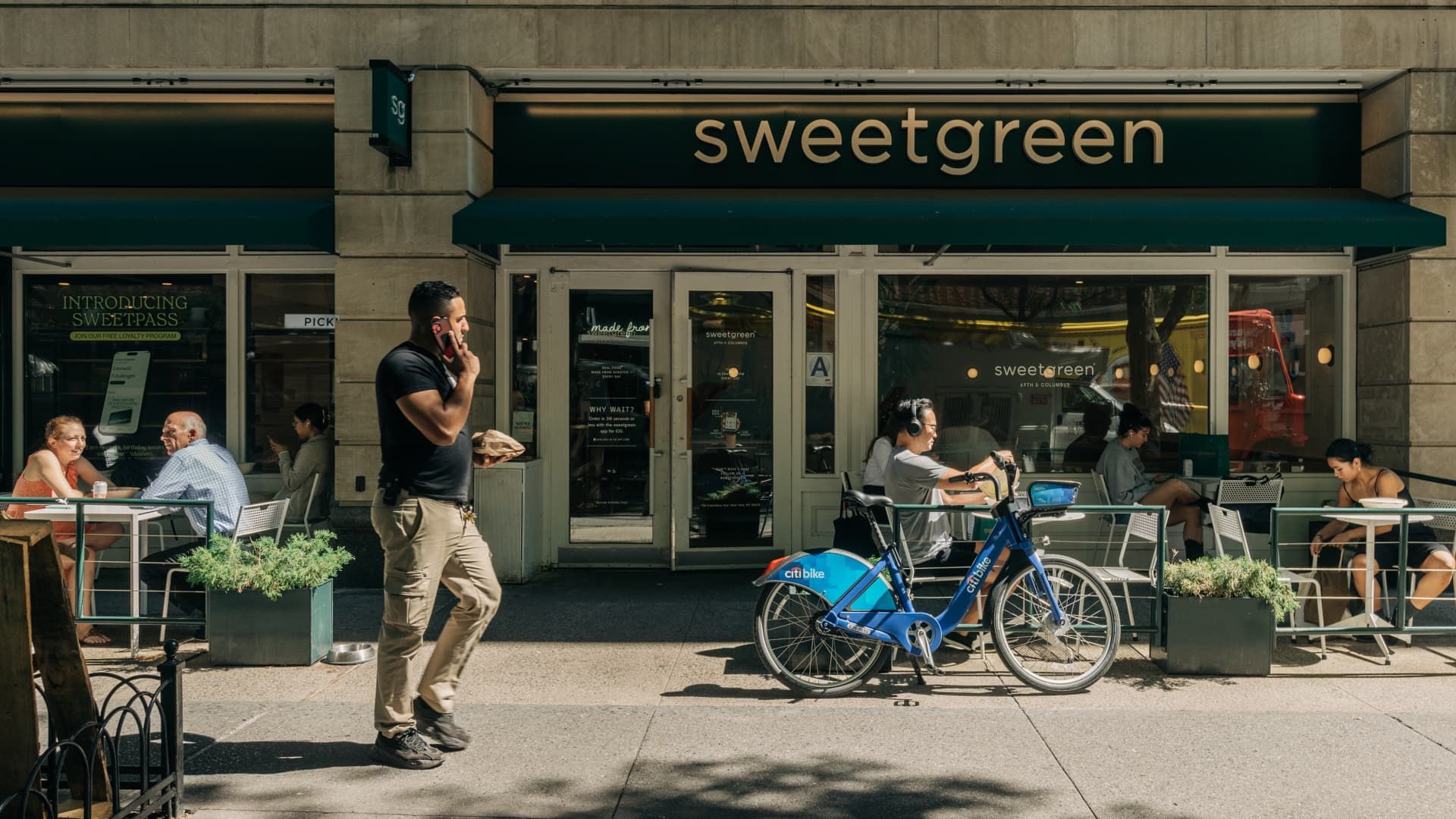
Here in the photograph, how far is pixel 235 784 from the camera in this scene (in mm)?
4664

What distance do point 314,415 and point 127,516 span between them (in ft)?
7.90

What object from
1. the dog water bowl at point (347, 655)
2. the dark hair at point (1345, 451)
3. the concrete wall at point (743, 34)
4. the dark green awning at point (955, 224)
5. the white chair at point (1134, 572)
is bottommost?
the dog water bowl at point (347, 655)

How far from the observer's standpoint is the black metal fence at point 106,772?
3523mm

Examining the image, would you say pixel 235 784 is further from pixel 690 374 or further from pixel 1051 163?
pixel 1051 163

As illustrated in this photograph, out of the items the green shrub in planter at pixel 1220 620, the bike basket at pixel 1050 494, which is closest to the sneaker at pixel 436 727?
the bike basket at pixel 1050 494

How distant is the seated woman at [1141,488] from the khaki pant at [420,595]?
5.75 m

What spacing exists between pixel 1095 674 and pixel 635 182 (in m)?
5.54

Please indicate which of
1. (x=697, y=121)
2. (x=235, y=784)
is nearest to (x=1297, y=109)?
(x=697, y=121)

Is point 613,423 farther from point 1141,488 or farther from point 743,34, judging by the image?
point 1141,488

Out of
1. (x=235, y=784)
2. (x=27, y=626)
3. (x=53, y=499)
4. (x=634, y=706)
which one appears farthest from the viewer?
(x=53, y=499)

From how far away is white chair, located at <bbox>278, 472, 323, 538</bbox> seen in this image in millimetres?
8830

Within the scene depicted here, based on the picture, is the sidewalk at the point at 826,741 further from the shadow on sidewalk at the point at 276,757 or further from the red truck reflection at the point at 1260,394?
the red truck reflection at the point at 1260,394

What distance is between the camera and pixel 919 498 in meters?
6.85

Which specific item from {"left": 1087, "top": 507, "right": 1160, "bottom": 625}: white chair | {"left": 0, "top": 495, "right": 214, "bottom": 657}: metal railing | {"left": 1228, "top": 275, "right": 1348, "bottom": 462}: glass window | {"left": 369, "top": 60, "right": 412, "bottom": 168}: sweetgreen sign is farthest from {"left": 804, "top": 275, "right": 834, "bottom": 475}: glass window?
{"left": 0, "top": 495, "right": 214, "bottom": 657}: metal railing
